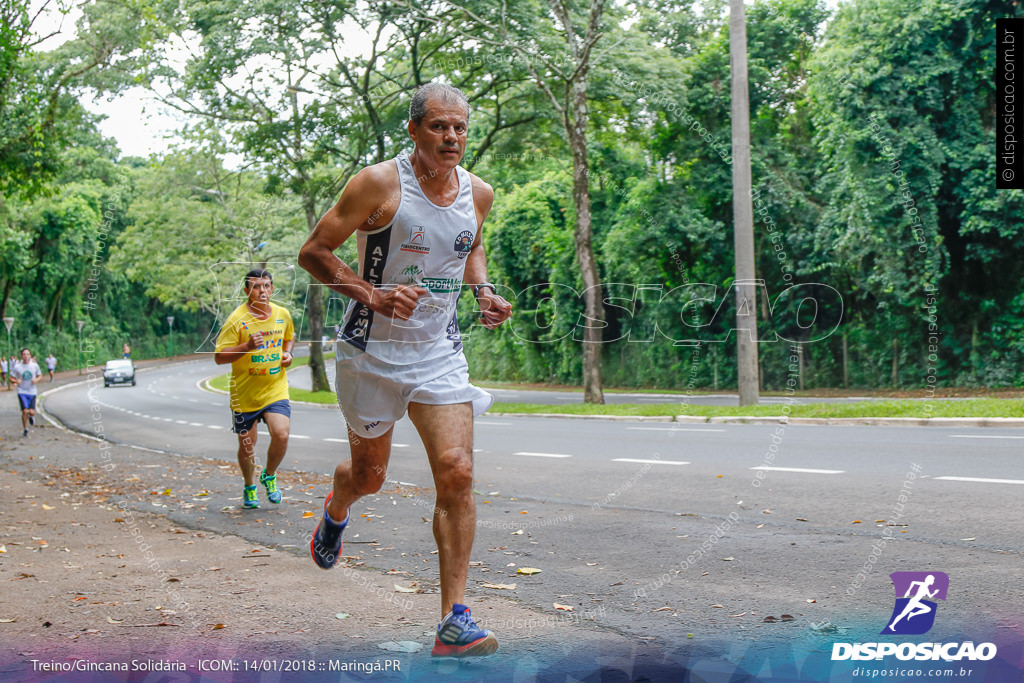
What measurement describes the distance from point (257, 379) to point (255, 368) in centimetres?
9

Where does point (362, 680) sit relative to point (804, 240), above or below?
below

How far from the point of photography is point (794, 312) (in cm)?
2764

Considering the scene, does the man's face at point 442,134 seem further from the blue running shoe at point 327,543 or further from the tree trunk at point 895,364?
the tree trunk at point 895,364

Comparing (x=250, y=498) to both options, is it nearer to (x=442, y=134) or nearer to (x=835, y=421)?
(x=442, y=134)

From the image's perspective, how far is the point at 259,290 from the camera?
25.7ft

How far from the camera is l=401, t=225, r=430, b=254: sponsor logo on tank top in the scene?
387 centimetres

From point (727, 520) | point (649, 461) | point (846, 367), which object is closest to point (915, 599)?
point (727, 520)

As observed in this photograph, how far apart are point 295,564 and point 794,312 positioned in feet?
78.5

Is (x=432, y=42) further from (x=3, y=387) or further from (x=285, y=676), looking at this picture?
(x=3, y=387)

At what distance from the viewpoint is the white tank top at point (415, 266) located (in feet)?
12.7

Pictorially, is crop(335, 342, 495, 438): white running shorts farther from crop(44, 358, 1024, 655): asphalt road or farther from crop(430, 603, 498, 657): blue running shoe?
crop(44, 358, 1024, 655): asphalt road

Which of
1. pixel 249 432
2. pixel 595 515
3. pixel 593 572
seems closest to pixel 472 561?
pixel 593 572

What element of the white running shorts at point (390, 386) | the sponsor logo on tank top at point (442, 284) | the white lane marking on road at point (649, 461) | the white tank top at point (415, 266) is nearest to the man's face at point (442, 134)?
Answer: the white tank top at point (415, 266)

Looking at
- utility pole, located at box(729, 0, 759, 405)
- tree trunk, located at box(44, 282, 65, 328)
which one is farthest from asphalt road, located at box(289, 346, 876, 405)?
tree trunk, located at box(44, 282, 65, 328)
